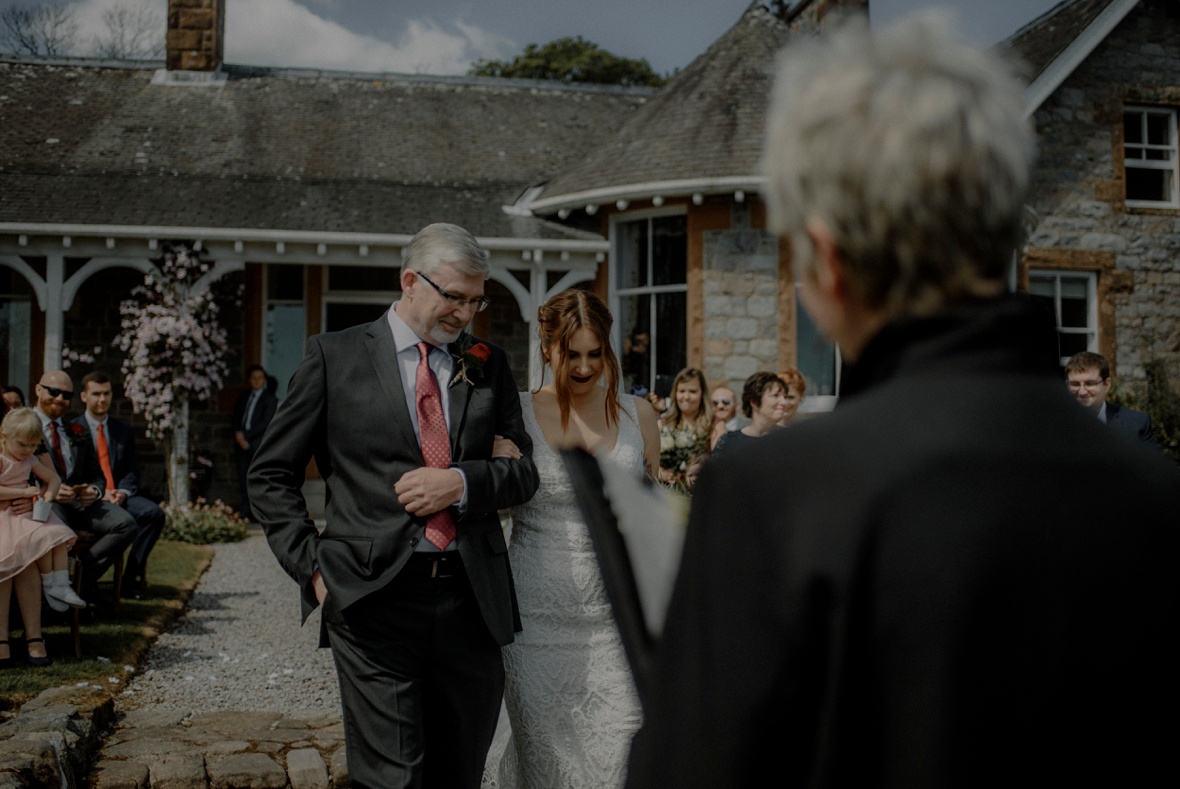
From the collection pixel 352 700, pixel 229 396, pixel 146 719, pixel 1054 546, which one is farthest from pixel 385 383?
pixel 229 396

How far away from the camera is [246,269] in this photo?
14.9m

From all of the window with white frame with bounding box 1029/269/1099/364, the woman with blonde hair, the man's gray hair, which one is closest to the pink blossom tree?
the woman with blonde hair

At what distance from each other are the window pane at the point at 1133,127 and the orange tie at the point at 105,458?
44.9 ft

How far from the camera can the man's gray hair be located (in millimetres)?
Answer: 1036

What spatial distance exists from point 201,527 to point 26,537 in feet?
19.7

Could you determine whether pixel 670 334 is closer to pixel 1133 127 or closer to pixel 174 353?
pixel 174 353

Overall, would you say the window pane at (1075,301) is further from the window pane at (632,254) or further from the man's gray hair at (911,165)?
the man's gray hair at (911,165)

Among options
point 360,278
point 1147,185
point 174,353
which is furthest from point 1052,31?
point 174,353

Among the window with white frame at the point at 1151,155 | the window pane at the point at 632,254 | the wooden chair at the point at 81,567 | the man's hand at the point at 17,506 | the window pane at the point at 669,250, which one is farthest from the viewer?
the window with white frame at the point at 1151,155

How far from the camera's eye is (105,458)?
27.4ft

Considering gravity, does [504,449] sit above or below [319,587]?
above

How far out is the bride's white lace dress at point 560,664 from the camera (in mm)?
3590

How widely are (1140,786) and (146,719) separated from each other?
5348mm

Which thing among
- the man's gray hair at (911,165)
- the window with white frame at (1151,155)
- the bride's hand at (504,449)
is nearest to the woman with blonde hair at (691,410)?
the bride's hand at (504,449)
